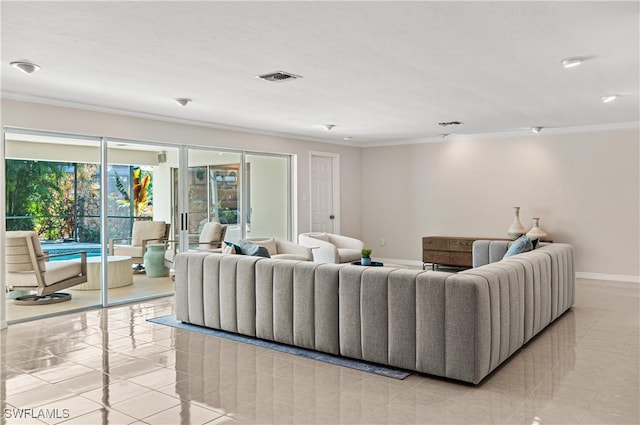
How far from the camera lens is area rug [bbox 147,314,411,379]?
3.63 metres

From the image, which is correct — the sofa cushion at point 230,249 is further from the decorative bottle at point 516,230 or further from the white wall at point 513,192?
the white wall at point 513,192

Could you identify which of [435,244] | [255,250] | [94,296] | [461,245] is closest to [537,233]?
[461,245]

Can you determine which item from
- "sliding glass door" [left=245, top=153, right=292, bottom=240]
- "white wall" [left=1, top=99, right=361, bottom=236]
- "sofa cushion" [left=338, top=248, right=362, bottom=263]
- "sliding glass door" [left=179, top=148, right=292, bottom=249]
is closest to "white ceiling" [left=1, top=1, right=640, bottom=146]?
"white wall" [left=1, top=99, right=361, bottom=236]

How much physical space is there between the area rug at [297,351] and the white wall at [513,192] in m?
5.45

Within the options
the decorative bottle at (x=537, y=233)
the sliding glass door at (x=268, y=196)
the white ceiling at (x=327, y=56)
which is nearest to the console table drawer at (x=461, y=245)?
the decorative bottle at (x=537, y=233)

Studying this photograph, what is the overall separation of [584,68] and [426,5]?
2129mm

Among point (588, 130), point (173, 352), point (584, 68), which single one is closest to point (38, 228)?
point (173, 352)

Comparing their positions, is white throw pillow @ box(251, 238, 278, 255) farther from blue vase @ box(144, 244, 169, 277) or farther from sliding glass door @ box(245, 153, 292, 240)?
blue vase @ box(144, 244, 169, 277)

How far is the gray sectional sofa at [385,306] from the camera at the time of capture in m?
3.37

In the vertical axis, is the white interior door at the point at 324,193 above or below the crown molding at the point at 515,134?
below

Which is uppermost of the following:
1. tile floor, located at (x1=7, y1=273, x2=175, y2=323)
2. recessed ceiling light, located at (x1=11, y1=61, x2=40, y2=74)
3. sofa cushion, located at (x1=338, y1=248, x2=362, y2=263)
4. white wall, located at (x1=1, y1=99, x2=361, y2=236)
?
recessed ceiling light, located at (x1=11, y1=61, x2=40, y2=74)

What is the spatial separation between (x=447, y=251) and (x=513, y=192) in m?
1.45

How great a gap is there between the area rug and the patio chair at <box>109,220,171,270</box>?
1.40 meters

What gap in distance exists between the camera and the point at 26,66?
3.98 m
